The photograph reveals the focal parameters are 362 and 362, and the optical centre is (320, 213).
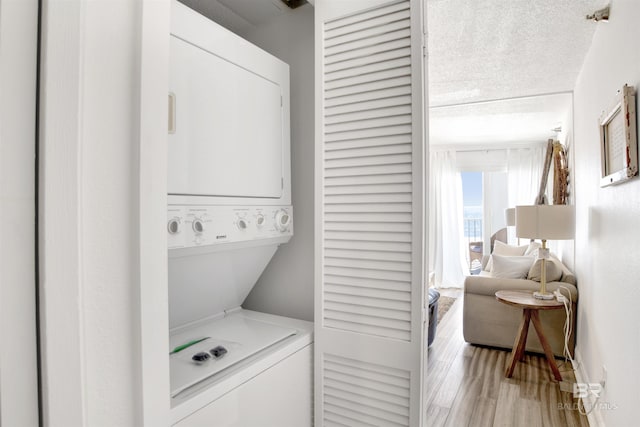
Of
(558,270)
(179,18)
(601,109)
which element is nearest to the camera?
(179,18)

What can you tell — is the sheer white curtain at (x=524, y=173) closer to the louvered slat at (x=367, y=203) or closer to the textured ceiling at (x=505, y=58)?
the textured ceiling at (x=505, y=58)

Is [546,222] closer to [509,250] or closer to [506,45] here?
[506,45]

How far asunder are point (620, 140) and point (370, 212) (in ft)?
4.03

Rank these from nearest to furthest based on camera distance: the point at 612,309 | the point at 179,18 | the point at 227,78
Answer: the point at 179,18 < the point at 227,78 < the point at 612,309

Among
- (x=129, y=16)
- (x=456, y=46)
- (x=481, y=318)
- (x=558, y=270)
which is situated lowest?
(x=481, y=318)

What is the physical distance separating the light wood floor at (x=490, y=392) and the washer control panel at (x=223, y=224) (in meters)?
1.59

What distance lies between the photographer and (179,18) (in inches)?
41.6

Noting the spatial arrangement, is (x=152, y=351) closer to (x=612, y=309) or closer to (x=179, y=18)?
(x=179, y=18)

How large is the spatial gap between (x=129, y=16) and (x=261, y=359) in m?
0.98

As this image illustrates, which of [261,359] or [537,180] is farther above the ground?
[537,180]

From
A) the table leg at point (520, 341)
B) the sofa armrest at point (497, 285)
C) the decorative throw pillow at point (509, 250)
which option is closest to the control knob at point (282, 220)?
the table leg at point (520, 341)

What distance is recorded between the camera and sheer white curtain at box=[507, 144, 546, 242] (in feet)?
18.8

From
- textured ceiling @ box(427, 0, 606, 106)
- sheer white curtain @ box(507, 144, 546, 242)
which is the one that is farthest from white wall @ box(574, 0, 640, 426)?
sheer white curtain @ box(507, 144, 546, 242)

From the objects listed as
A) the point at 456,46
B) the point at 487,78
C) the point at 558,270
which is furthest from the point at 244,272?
the point at 558,270
